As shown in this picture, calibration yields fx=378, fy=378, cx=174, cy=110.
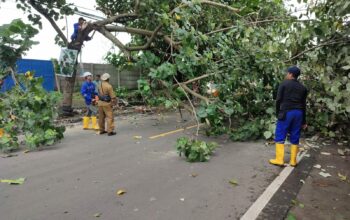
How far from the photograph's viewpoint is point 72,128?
38.5ft

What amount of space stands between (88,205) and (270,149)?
191 inches

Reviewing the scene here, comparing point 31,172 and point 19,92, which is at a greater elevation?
point 19,92

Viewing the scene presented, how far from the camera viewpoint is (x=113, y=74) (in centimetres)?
2225

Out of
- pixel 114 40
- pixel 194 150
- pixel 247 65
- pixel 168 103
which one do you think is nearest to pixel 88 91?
pixel 114 40

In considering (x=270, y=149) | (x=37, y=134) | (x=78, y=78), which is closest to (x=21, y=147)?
(x=37, y=134)

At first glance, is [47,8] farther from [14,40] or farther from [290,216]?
[290,216]

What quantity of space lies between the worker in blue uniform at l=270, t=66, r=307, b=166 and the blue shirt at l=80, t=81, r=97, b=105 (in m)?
6.80

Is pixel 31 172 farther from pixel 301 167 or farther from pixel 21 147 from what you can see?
pixel 301 167

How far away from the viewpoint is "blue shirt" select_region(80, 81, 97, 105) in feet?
39.5

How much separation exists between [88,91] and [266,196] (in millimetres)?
8114

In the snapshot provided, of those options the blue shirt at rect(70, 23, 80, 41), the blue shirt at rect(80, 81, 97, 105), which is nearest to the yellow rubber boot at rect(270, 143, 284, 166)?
the blue shirt at rect(80, 81, 97, 105)

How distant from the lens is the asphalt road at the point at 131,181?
473 cm

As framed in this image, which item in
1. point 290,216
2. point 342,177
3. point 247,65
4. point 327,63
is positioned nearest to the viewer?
point 290,216

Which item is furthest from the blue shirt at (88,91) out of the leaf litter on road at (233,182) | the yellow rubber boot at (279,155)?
the leaf litter on road at (233,182)
